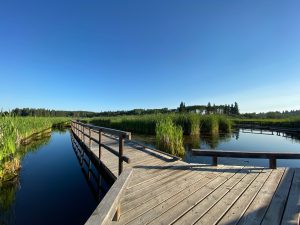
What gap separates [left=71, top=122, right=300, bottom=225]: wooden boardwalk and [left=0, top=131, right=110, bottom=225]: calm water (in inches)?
70.7

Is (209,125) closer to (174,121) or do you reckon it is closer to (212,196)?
(174,121)

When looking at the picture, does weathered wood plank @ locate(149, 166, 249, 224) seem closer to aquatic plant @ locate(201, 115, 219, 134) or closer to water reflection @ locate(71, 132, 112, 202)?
water reflection @ locate(71, 132, 112, 202)

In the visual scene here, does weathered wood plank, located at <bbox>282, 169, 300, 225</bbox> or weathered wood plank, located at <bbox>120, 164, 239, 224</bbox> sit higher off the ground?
weathered wood plank, located at <bbox>282, 169, 300, 225</bbox>

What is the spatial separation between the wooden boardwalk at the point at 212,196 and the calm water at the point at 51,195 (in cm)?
180

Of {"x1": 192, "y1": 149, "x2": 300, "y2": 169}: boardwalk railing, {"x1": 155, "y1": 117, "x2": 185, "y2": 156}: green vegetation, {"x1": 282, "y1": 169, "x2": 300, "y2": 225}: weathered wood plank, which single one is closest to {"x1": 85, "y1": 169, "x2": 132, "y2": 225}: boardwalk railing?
{"x1": 282, "y1": 169, "x2": 300, "y2": 225}: weathered wood plank

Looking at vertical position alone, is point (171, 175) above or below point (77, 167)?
above

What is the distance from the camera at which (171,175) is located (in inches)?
186

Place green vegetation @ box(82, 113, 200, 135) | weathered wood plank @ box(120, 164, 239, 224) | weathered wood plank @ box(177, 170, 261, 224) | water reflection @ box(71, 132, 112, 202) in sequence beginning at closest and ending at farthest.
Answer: weathered wood plank @ box(177, 170, 261, 224), weathered wood plank @ box(120, 164, 239, 224), water reflection @ box(71, 132, 112, 202), green vegetation @ box(82, 113, 200, 135)

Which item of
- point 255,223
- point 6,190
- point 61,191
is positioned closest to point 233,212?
point 255,223

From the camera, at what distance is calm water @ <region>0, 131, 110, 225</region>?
4.54 meters

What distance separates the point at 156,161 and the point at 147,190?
8.83 feet

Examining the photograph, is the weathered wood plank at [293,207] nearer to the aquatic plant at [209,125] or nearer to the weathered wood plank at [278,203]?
the weathered wood plank at [278,203]

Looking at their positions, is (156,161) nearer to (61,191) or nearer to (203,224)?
(61,191)

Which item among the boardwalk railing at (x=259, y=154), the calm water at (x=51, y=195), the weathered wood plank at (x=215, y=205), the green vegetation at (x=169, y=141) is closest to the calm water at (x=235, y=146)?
the green vegetation at (x=169, y=141)
